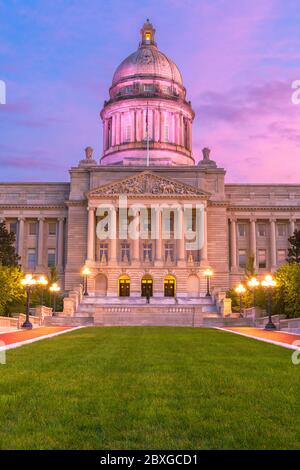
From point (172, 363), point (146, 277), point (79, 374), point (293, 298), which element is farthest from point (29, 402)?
point (146, 277)

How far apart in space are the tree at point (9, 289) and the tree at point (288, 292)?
74.2ft

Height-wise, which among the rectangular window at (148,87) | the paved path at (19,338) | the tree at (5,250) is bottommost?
the paved path at (19,338)

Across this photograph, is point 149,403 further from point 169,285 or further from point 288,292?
point 169,285

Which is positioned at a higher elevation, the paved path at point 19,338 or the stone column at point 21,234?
the stone column at point 21,234

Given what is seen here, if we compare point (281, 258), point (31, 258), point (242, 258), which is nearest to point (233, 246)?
point (242, 258)

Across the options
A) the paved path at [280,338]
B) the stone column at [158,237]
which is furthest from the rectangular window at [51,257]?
the paved path at [280,338]

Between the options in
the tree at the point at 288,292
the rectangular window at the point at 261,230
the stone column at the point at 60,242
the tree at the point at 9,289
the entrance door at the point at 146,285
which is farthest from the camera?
the rectangular window at the point at 261,230

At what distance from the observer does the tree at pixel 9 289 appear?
4853 cm

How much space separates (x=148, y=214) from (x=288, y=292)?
3825 cm

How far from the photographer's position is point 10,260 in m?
58.6

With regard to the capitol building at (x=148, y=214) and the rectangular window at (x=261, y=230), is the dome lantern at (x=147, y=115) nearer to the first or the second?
the capitol building at (x=148, y=214)

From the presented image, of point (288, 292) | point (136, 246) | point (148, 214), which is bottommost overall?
point (288, 292)

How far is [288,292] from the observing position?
1918 inches
